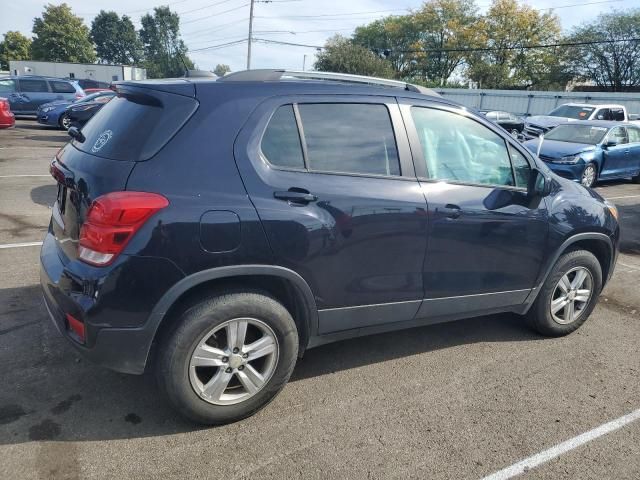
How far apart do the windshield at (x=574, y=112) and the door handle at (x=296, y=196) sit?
1804 cm

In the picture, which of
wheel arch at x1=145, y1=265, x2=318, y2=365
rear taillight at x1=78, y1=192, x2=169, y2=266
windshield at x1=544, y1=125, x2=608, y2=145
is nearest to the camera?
rear taillight at x1=78, y1=192, x2=169, y2=266

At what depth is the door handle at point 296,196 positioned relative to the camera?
2.72 metres

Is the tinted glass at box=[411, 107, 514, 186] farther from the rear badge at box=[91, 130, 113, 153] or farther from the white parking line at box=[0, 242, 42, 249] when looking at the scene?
the white parking line at box=[0, 242, 42, 249]

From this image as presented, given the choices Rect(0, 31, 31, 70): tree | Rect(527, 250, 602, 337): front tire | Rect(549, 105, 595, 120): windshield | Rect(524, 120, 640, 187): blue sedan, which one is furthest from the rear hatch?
Rect(0, 31, 31, 70): tree

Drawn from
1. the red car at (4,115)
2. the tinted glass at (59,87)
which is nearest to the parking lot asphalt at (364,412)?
the red car at (4,115)

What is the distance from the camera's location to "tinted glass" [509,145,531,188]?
3654 mm

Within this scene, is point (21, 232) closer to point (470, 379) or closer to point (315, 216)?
point (315, 216)

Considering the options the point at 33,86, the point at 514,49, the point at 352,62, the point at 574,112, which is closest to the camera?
the point at 574,112

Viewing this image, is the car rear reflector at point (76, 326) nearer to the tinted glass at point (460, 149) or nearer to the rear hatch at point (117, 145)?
the rear hatch at point (117, 145)

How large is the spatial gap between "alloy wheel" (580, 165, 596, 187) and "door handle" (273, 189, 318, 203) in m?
10.6

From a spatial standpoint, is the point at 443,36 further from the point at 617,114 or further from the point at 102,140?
the point at 102,140

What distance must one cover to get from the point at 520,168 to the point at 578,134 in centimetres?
1030

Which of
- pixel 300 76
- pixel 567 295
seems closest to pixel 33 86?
pixel 300 76

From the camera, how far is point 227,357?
2.73m
